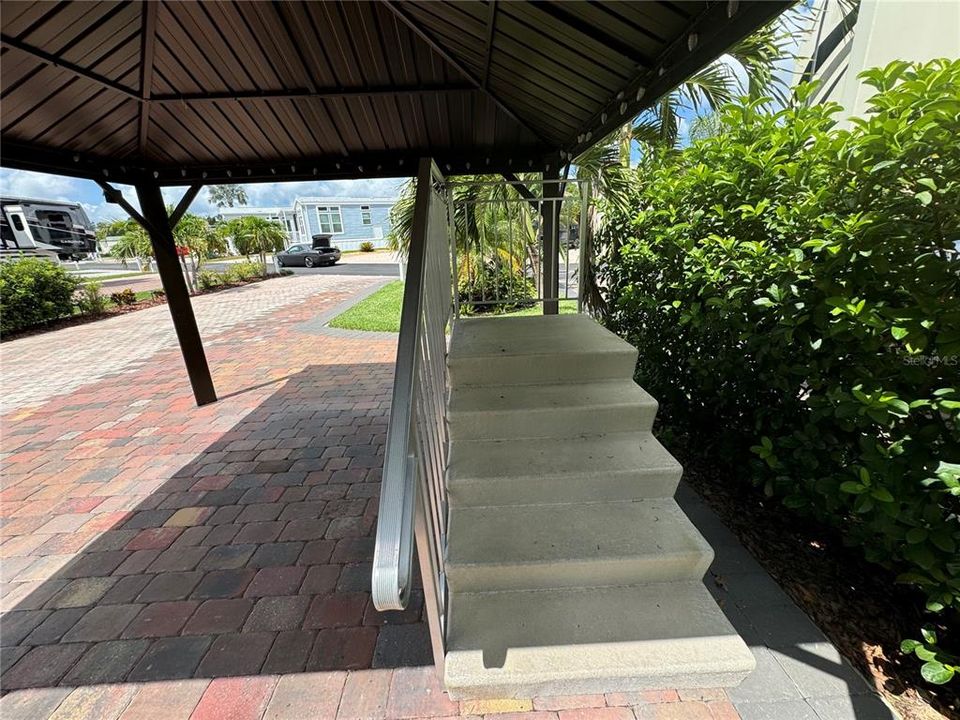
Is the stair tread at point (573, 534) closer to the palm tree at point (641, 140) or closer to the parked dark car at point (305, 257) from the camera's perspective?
the palm tree at point (641, 140)

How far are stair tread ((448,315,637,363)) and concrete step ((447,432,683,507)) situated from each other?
618 millimetres

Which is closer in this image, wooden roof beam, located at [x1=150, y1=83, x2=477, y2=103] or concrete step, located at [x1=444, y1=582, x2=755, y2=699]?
concrete step, located at [x1=444, y1=582, x2=755, y2=699]

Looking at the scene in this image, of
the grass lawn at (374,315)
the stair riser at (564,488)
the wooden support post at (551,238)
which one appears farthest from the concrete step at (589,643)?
the grass lawn at (374,315)

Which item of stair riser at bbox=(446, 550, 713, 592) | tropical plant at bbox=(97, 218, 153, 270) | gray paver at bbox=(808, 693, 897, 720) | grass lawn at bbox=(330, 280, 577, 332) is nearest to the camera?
gray paver at bbox=(808, 693, 897, 720)

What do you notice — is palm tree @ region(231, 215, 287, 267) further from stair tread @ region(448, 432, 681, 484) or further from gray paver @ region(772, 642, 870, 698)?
gray paver @ region(772, 642, 870, 698)

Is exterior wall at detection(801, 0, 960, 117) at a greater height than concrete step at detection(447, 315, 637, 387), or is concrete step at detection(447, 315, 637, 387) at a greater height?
exterior wall at detection(801, 0, 960, 117)

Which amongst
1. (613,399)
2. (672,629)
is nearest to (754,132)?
(613,399)

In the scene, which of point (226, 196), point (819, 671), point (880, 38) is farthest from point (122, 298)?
point (226, 196)

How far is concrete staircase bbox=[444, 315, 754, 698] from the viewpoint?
1.45 meters

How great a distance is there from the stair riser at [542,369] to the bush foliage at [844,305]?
441mm

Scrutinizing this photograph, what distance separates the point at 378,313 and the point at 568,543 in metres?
8.20

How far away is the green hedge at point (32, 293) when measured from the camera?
851 centimetres

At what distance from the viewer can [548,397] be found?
2266 millimetres

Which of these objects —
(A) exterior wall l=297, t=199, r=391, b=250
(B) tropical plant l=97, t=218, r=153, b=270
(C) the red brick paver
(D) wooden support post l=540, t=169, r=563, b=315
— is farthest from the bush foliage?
(A) exterior wall l=297, t=199, r=391, b=250
